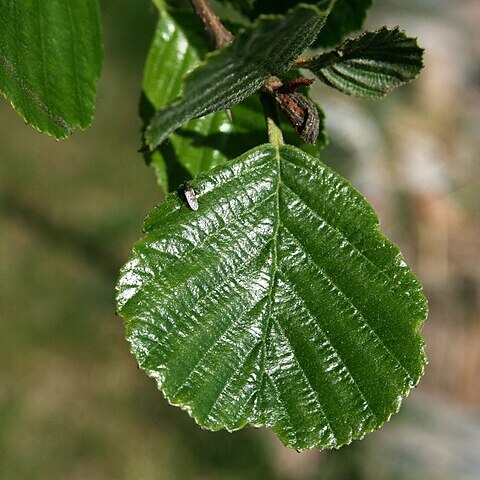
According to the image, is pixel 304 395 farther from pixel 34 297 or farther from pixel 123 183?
pixel 123 183

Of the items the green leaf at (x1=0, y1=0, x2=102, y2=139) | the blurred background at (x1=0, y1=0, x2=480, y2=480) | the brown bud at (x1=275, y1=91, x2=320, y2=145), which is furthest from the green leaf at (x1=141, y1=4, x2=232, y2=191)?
the blurred background at (x1=0, y1=0, x2=480, y2=480)

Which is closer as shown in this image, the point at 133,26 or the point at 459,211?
the point at 133,26

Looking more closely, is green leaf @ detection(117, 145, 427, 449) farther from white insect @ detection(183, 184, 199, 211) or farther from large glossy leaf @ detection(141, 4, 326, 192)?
Answer: large glossy leaf @ detection(141, 4, 326, 192)

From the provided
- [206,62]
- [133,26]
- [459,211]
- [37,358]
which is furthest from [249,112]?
[459,211]

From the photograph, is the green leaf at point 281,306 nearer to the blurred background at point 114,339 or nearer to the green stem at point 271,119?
the green stem at point 271,119

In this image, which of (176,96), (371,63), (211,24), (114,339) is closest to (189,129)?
(176,96)

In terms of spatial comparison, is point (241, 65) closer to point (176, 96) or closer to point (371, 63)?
point (371, 63)
